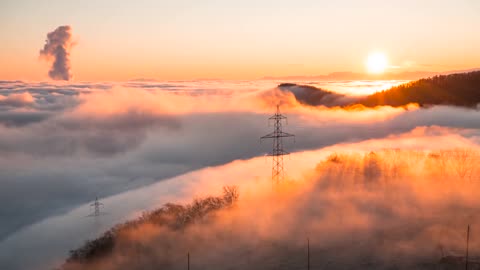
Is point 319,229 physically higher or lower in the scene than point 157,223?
higher

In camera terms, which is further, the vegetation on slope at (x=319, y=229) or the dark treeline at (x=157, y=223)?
the dark treeline at (x=157, y=223)

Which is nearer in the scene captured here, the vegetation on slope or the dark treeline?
the vegetation on slope

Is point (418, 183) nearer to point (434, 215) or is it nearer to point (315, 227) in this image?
point (434, 215)

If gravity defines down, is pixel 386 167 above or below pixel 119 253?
above

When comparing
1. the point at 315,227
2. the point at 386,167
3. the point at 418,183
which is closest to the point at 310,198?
the point at 315,227

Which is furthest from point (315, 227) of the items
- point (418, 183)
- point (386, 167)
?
point (386, 167)

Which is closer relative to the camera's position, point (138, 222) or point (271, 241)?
point (271, 241)

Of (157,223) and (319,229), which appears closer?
(319,229)

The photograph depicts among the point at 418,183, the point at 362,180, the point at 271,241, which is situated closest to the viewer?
the point at 271,241

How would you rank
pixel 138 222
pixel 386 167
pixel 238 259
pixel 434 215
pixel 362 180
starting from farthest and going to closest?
pixel 386 167 < pixel 362 180 < pixel 138 222 < pixel 434 215 < pixel 238 259

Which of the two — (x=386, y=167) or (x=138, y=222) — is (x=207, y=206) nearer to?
(x=138, y=222)
